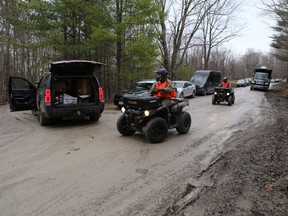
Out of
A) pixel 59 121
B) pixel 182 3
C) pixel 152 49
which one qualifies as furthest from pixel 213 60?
Result: pixel 59 121

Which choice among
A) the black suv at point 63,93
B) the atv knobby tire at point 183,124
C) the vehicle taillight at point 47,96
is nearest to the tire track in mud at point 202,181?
the atv knobby tire at point 183,124

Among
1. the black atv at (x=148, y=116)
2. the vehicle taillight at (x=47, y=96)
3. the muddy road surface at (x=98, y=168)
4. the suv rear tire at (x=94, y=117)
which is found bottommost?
the muddy road surface at (x=98, y=168)

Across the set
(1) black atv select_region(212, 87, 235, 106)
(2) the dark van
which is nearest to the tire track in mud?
(1) black atv select_region(212, 87, 235, 106)

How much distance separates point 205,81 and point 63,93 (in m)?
17.7

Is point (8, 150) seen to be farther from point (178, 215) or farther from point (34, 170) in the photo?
point (178, 215)

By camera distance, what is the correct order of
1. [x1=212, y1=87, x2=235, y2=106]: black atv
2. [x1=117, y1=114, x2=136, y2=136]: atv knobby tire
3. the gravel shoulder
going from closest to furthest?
the gravel shoulder, [x1=117, y1=114, x2=136, y2=136]: atv knobby tire, [x1=212, y1=87, x2=235, y2=106]: black atv

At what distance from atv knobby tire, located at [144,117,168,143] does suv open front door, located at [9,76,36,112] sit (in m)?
5.51

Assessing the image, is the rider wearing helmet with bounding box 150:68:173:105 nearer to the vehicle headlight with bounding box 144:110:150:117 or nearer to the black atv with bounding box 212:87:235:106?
the vehicle headlight with bounding box 144:110:150:117

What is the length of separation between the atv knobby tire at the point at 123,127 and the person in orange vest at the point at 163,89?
3.65ft

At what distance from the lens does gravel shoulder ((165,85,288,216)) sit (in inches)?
134

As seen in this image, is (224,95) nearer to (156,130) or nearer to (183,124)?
(183,124)

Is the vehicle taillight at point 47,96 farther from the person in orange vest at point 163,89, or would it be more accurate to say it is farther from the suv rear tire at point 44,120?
the person in orange vest at point 163,89

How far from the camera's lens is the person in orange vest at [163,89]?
702cm

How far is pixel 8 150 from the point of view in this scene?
20.4 ft
